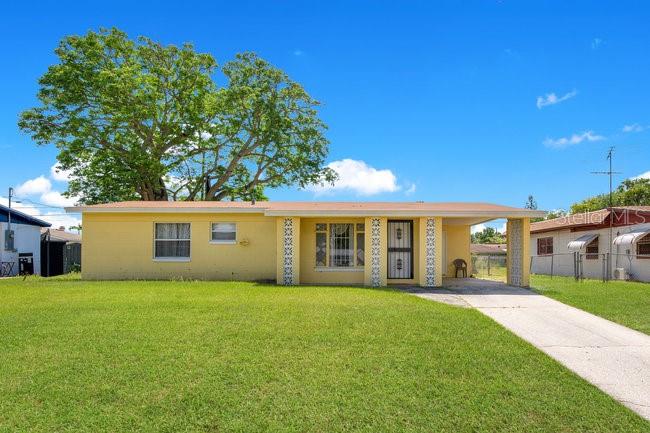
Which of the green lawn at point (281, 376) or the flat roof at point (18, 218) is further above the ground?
the flat roof at point (18, 218)

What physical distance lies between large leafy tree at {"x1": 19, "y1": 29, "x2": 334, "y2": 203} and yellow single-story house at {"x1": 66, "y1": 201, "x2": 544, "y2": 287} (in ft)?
38.2

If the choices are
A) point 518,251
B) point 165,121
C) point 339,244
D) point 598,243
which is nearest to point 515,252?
point 518,251

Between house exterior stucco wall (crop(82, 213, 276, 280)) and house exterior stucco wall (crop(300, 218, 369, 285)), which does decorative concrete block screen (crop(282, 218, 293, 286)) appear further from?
house exterior stucco wall (crop(82, 213, 276, 280))

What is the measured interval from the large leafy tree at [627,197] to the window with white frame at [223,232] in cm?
4184

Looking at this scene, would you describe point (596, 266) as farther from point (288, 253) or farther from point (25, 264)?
point (25, 264)

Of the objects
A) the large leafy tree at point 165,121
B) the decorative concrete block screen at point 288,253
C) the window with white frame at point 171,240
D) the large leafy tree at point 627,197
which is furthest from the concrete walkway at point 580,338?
the large leafy tree at point 627,197

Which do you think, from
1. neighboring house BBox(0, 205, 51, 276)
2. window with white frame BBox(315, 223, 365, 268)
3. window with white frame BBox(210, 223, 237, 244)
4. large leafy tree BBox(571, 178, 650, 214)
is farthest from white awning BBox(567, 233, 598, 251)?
neighboring house BBox(0, 205, 51, 276)

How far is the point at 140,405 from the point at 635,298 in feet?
43.0

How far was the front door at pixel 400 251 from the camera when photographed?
1645 cm

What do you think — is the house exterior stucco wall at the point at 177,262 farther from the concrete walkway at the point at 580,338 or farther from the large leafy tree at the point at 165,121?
the large leafy tree at the point at 165,121

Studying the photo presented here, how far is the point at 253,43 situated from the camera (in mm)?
29594

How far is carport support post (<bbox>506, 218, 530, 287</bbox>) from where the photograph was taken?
1574 centimetres

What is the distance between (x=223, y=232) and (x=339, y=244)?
4278 millimetres

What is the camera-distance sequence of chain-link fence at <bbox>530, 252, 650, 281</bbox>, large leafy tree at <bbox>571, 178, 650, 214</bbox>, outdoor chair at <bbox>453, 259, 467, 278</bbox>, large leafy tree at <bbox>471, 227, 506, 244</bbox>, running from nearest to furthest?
1. outdoor chair at <bbox>453, 259, 467, 278</bbox>
2. chain-link fence at <bbox>530, 252, 650, 281</bbox>
3. large leafy tree at <bbox>571, 178, 650, 214</bbox>
4. large leafy tree at <bbox>471, 227, 506, 244</bbox>
